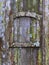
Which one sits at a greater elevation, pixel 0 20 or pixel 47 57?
pixel 0 20

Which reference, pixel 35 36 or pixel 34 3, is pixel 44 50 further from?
pixel 34 3

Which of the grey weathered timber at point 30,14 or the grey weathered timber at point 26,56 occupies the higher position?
the grey weathered timber at point 30,14

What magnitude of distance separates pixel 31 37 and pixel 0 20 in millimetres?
1038

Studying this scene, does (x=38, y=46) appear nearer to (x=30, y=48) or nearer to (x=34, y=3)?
(x=30, y=48)

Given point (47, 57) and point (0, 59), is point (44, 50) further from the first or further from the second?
point (0, 59)

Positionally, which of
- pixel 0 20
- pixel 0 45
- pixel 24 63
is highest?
pixel 0 20

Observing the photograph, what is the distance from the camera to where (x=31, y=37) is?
827cm

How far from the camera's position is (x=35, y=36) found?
8.24m

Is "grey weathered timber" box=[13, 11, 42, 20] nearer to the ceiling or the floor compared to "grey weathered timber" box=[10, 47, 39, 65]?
nearer to the ceiling

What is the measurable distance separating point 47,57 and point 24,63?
68 centimetres

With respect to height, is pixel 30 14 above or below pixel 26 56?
above

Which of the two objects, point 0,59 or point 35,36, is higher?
point 35,36

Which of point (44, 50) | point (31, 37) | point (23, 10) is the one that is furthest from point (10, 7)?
point (44, 50)

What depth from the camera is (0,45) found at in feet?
27.3
